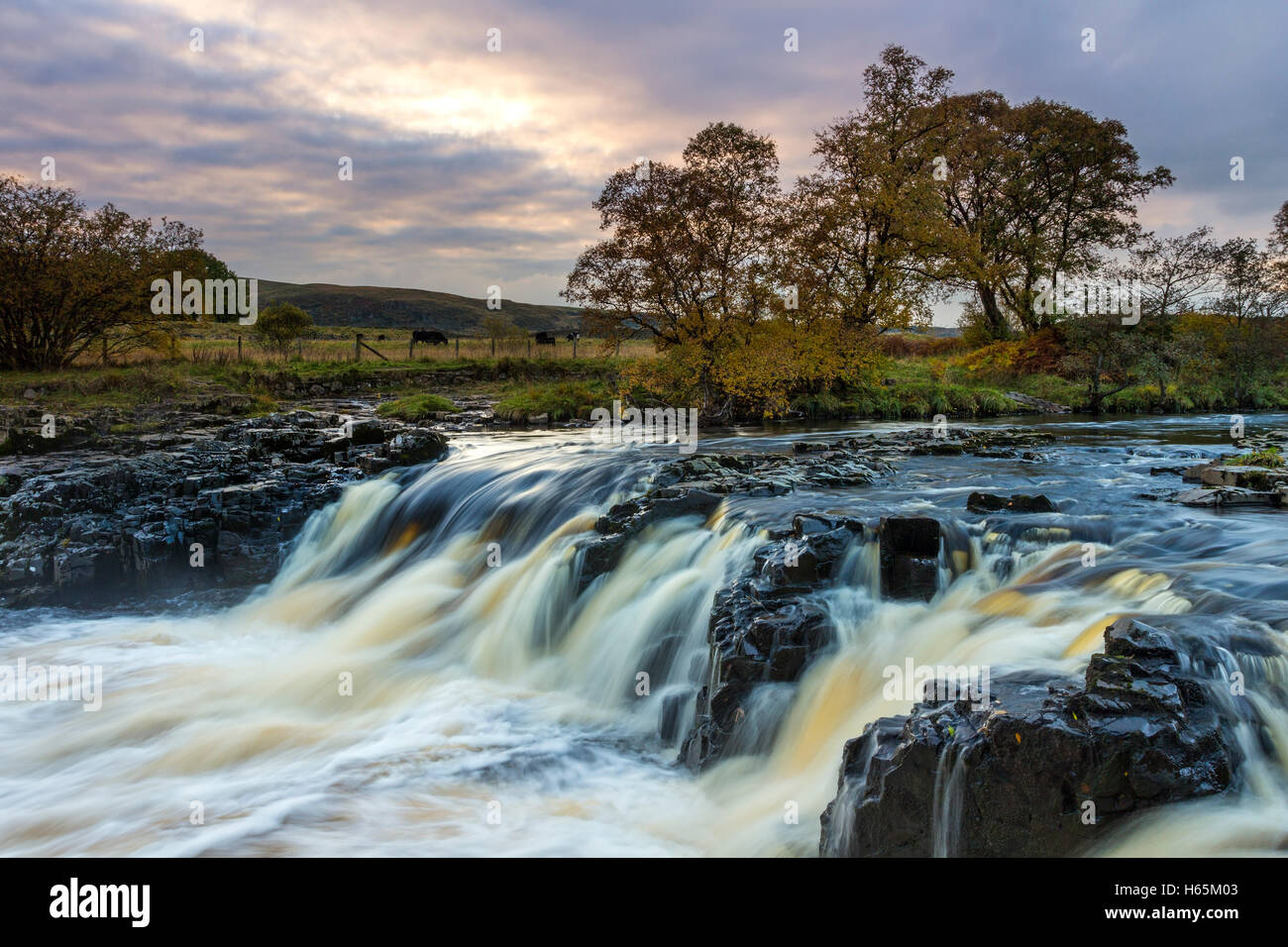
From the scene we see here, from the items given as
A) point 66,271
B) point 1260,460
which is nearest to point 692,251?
point 1260,460

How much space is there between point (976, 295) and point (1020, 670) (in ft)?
149

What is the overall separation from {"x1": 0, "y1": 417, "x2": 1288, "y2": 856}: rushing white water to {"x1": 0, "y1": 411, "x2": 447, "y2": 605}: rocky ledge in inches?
32.7

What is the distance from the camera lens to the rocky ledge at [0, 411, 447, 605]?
39.6ft

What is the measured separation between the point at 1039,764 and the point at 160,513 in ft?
44.0

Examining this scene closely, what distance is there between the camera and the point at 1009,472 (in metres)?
14.0

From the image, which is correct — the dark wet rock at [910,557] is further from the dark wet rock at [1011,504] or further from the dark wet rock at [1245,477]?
the dark wet rock at [1245,477]

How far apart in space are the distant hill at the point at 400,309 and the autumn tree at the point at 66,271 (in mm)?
91457

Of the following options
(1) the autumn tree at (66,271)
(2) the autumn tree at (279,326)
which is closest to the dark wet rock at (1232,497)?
(1) the autumn tree at (66,271)

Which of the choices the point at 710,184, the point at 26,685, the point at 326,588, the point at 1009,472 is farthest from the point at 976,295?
the point at 26,685

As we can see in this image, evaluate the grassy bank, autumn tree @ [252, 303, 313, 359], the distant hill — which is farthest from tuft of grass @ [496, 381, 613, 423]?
the distant hill

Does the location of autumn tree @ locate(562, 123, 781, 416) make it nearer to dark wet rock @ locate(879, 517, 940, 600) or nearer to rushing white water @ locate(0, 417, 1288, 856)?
rushing white water @ locate(0, 417, 1288, 856)

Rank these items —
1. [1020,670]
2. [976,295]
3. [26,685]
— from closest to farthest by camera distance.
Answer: [1020,670] < [26,685] < [976,295]
